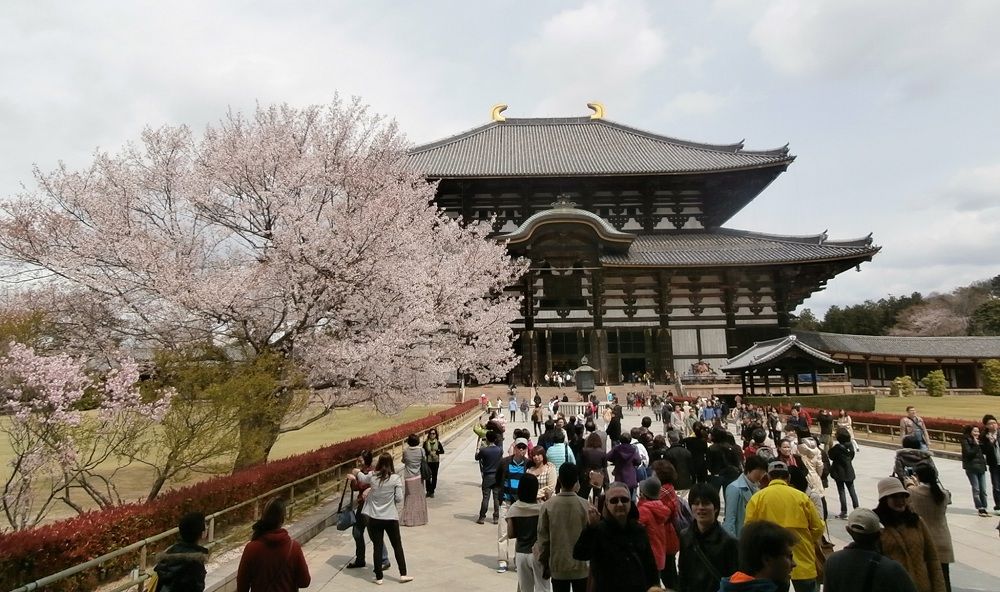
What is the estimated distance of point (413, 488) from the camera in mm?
9086

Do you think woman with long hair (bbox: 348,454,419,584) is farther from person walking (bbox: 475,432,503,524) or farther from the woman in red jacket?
person walking (bbox: 475,432,503,524)

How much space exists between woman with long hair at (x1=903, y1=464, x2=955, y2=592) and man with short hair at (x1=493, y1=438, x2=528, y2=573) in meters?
4.27

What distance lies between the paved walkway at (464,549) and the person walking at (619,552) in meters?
3.08

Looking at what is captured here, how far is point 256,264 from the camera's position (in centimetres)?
1170

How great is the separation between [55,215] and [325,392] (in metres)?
6.45

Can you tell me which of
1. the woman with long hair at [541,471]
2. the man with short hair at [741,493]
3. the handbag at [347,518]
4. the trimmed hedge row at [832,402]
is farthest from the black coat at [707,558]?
the trimmed hedge row at [832,402]

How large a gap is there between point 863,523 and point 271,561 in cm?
415

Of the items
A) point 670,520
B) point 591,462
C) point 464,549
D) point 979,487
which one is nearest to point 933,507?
point 670,520

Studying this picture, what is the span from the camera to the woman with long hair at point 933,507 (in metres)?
4.92

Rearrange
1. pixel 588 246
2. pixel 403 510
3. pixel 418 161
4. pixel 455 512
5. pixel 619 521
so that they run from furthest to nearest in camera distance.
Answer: pixel 418 161 → pixel 588 246 → pixel 455 512 → pixel 403 510 → pixel 619 521

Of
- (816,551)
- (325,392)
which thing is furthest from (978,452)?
(325,392)

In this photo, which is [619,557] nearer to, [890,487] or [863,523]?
[863,523]

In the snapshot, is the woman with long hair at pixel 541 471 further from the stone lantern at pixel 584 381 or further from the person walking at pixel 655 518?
the stone lantern at pixel 584 381

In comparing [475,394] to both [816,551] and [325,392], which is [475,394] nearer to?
[325,392]
